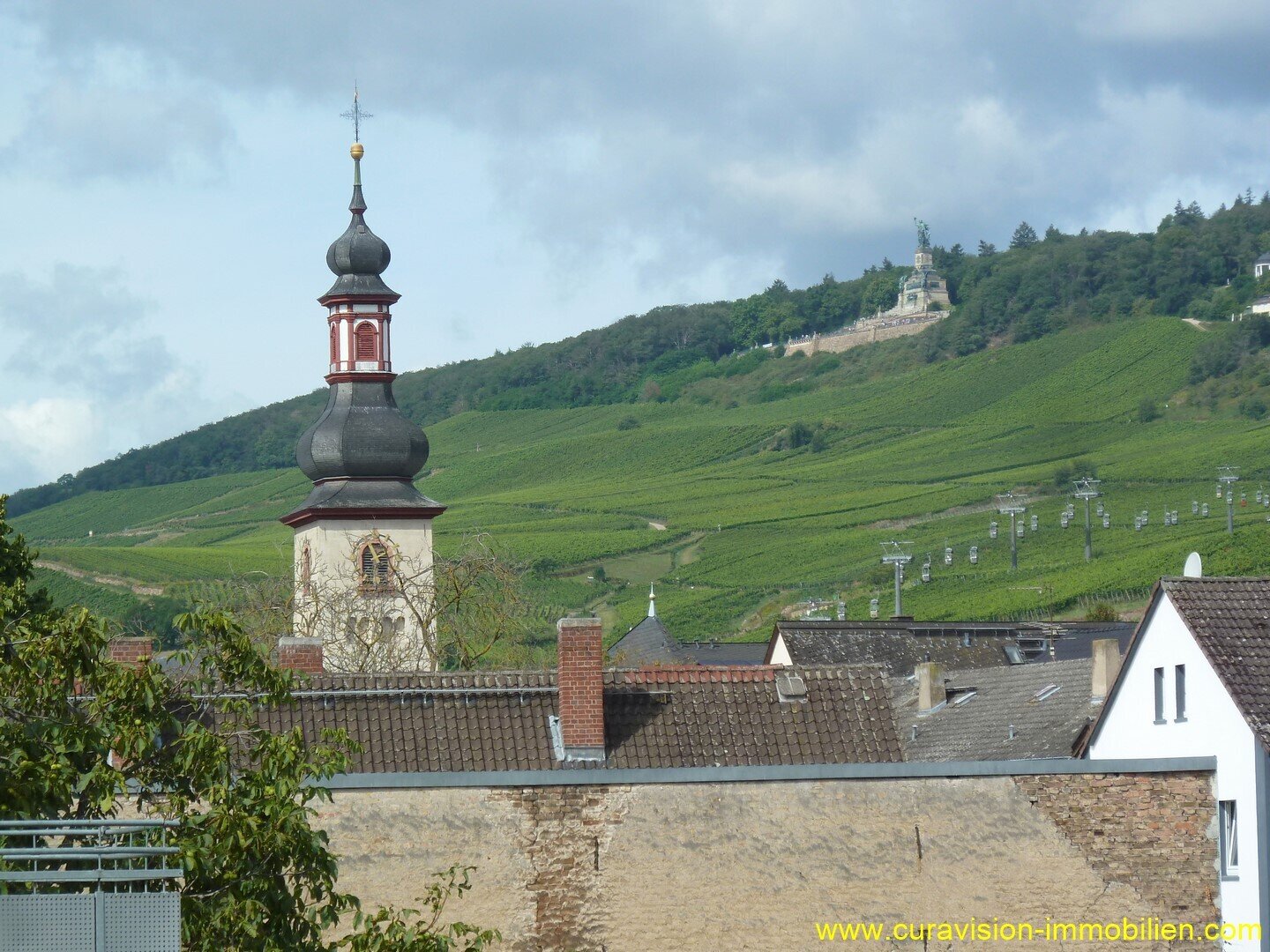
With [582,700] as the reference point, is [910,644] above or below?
above

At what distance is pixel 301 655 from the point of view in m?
26.1

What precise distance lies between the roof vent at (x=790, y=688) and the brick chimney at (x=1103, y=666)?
Result: 5336 mm

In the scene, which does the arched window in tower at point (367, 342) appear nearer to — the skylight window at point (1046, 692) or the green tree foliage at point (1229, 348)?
the skylight window at point (1046, 692)

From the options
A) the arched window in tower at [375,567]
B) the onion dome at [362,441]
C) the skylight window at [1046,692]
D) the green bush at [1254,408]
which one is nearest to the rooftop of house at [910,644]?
the skylight window at [1046,692]

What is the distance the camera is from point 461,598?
136ft

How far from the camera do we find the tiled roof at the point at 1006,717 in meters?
27.3

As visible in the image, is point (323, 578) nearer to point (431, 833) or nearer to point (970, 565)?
point (431, 833)

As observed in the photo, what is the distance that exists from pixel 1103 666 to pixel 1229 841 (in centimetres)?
823

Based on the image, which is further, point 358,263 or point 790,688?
point 358,263

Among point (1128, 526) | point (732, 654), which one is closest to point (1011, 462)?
point (1128, 526)

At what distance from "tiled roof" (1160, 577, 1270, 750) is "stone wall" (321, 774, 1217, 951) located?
1.76 meters

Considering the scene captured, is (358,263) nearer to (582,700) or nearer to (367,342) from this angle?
(367,342)

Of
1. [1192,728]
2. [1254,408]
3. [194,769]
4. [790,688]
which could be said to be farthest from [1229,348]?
[194,769]

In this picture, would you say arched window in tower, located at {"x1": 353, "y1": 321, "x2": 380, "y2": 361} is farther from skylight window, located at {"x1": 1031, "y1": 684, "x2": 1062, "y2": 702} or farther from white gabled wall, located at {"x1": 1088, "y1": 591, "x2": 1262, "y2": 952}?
white gabled wall, located at {"x1": 1088, "y1": 591, "x2": 1262, "y2": 952}
